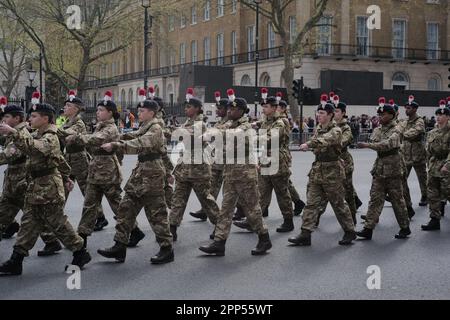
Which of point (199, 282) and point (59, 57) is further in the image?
point (59, 57)

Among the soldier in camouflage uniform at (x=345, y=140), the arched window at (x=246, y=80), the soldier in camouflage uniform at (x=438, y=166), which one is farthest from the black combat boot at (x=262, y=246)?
the arched window at (x=246, y=80)

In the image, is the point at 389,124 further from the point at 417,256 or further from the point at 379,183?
the point at 417,256

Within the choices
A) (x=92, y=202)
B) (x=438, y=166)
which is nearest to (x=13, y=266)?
(x=92, y=202)

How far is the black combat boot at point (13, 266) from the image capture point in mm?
6914

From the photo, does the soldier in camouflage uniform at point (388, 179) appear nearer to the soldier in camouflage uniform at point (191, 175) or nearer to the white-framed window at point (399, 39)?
the soldier in camouflage uniform at point (191, 175)

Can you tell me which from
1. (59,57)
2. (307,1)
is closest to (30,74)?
(59,57)

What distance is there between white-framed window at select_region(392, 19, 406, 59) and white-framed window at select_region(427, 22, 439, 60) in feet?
7.92

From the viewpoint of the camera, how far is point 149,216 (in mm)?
7684

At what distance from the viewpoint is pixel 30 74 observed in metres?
32.9

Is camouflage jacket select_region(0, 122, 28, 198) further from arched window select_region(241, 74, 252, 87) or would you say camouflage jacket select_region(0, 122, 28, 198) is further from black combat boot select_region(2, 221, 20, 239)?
arched window select_region(241, 74, 252, 87)

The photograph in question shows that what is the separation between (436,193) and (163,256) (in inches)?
187

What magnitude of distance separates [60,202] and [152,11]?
32.3 m

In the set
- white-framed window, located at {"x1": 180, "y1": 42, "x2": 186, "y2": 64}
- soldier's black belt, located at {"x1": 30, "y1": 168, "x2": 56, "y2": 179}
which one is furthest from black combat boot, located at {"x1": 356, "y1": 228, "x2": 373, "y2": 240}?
white-framed window, located at {"x1": 180, "y1": 42, "x2": 186, "y2": 64}
